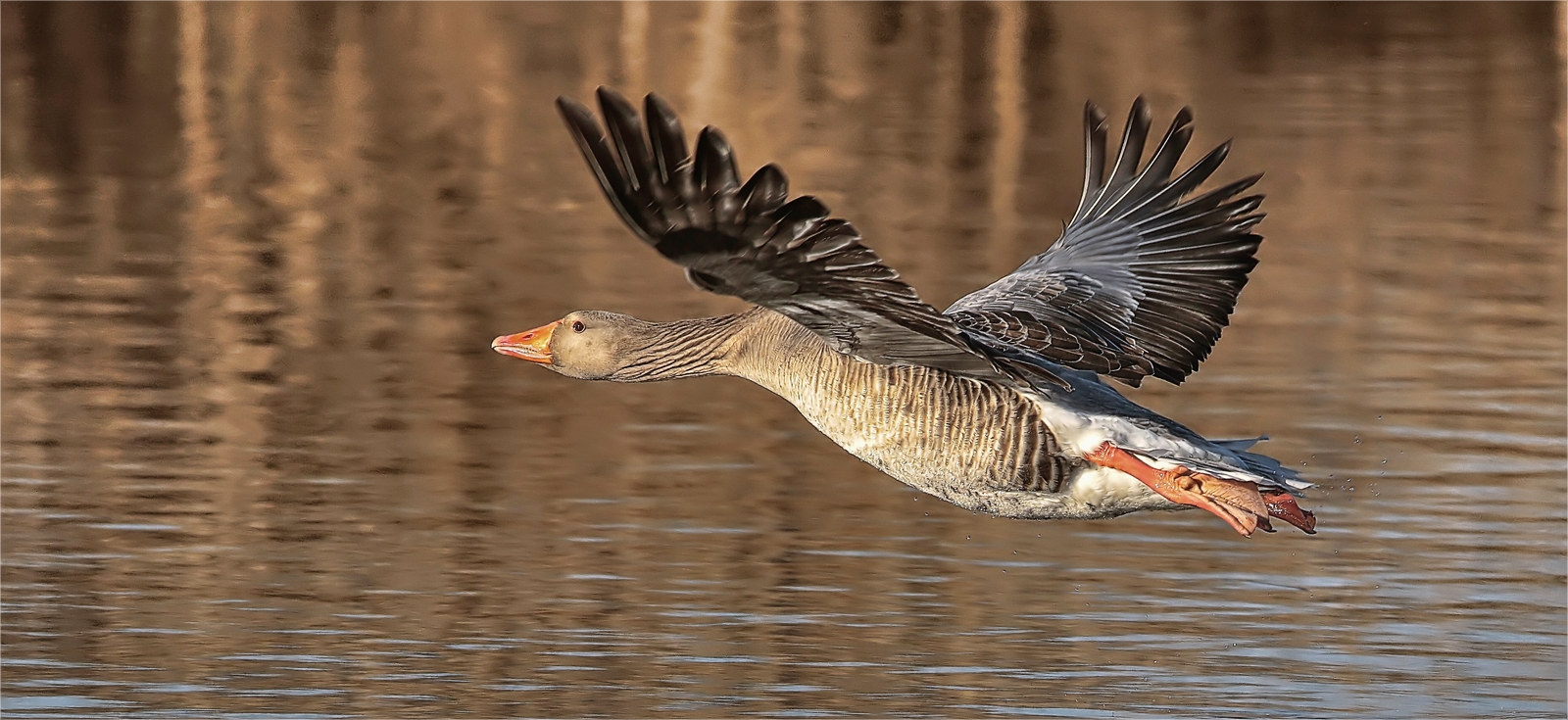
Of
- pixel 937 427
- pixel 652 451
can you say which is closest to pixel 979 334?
pixel 937 427

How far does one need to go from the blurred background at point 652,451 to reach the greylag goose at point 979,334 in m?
0.97

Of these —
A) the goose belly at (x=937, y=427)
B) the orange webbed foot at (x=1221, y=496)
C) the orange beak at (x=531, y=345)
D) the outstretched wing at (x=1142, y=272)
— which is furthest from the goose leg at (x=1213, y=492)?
the orange beak at (x=531, y=345)

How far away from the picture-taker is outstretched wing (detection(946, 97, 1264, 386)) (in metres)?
9.22

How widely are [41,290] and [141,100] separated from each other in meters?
12.2

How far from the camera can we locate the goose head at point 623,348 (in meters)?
8.95

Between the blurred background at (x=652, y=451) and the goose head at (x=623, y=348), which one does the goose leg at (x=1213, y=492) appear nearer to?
the blurred background at (x=652, y=451)

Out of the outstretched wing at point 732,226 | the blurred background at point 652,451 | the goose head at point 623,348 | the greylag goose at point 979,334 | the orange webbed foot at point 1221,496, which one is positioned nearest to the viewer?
the outstretched wing at point 732,226

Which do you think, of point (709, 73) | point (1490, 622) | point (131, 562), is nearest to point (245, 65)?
point (709, 73)

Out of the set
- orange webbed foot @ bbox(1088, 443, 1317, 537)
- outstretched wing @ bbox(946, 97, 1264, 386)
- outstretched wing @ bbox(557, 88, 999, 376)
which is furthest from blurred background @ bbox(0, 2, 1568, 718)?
outstretched wing @ bbox(557, 88, 999, 376)

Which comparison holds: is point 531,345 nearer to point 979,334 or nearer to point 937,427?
point 937,427

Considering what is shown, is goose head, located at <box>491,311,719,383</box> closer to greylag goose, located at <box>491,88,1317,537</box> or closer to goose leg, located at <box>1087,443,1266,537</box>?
greylag goose, located at <box>491,88,1317,537</box>

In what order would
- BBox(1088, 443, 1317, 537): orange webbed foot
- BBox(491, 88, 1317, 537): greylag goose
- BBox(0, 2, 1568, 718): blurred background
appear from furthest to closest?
BBox(0, 2, 1568, 718): blurred background < BBox(1088, 443, 1317, 537): orange webbed foot < BBox(491, 88, 1317, 537): greylag goose

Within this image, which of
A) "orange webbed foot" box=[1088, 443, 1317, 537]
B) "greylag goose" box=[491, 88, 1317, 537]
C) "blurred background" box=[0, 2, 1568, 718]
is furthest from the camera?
"blurred background" box=[0, 2, 1568, 718]

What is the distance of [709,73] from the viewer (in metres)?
31.3
